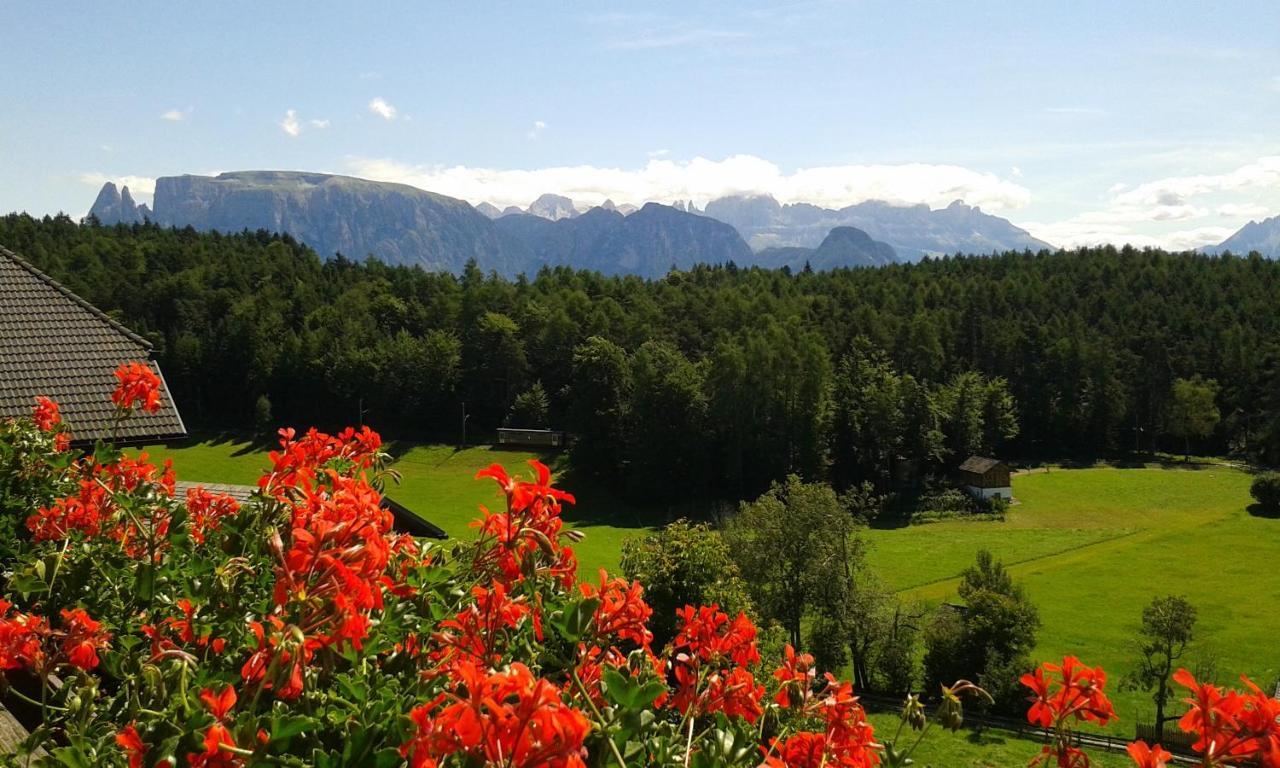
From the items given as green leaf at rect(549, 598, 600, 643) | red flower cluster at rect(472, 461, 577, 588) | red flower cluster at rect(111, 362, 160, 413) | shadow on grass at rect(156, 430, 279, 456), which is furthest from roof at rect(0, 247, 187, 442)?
shadow on grass at rect(156, 430, 279, 456)

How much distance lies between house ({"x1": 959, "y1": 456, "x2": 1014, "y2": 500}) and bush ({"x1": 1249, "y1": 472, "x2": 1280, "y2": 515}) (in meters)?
15.2

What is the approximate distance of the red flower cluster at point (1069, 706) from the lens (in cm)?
223

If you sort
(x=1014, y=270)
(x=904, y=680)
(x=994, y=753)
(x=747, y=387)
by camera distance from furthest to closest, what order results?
1. (x=1014, y=270)
2. (x=747, y=387)
3. (x=904, y=680)
4. (x=994, y=753)

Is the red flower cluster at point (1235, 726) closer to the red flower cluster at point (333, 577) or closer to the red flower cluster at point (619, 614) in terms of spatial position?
the red flower cluster at point (619, 614)

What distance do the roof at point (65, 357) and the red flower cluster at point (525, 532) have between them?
9317 millimetres

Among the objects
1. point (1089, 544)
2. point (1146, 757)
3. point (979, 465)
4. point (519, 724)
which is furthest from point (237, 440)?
point (1146, 757)

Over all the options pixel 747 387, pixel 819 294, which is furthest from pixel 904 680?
pixel 819 294

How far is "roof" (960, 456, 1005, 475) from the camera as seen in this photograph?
62625 mm

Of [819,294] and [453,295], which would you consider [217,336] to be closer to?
[453,295]

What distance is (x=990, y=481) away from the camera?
6209 cm

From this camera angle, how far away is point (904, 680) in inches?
1300

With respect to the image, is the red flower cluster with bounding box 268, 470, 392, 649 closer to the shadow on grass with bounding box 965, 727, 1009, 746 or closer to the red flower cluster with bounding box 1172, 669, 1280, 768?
the red flower cluster with bounding box 1172, 669, 1280, 768

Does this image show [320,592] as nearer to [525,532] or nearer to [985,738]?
[525,532]

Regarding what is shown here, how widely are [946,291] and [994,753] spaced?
82210 mm
